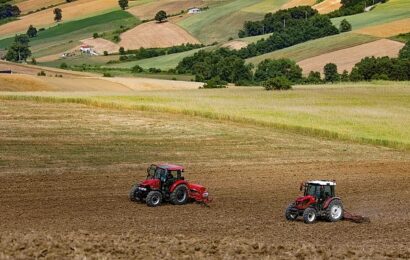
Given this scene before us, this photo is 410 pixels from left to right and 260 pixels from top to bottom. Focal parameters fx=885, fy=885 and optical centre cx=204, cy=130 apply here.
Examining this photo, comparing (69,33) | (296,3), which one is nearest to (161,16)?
(69,33)

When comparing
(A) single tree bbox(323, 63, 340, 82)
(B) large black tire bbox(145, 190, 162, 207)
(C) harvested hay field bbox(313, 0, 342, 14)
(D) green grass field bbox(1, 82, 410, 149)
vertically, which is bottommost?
(B) large black tire bbox(145, 190, 162, 207)

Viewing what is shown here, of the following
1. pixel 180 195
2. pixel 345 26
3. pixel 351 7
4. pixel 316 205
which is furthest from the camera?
pixel 351 7

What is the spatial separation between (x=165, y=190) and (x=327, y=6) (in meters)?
152

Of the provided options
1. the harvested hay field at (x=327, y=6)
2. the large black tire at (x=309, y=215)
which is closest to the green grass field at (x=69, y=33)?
the harvested hay field at (x=327, y=6)

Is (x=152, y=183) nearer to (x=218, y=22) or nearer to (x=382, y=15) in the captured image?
(x=382, y=15)

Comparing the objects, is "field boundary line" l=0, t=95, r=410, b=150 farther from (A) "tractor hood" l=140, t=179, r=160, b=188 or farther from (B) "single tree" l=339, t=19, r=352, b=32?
(B) "single tree" l=339, t=19, r=352, b=32

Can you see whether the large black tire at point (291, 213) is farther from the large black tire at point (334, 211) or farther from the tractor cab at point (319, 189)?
the large black tire at point (334, 211)

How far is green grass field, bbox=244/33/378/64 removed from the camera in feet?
420

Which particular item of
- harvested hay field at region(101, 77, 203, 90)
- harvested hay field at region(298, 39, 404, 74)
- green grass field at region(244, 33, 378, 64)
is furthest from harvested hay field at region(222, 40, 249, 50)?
harvested hay field at region(101, 77, 203, 90)

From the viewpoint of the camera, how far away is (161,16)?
18225 centimetres

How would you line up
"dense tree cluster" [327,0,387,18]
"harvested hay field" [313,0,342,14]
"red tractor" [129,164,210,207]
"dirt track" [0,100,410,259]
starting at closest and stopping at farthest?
"dirt track" [0,100,410,259] → "red tractor" [129,164,210,207] → "dense tree cluster" [327,0,387,18] → "harvested hay field" [313,0,342,14]

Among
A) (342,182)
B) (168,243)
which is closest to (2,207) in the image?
(168,243)

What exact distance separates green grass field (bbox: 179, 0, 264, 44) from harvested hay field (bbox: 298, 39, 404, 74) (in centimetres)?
4613

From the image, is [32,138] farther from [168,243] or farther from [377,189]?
[168,243]
